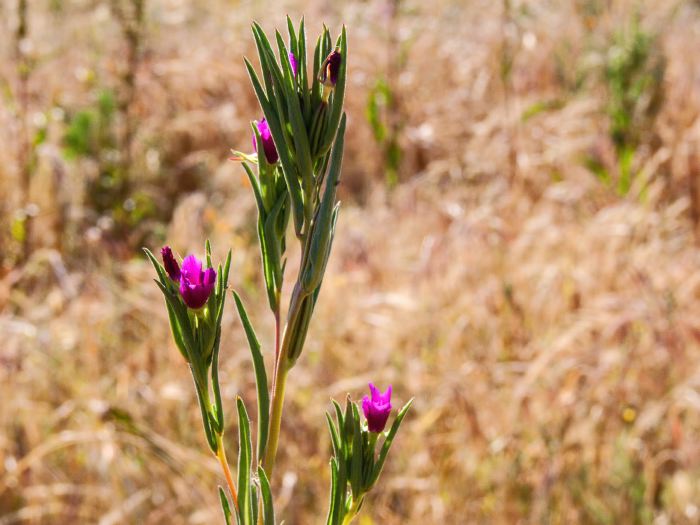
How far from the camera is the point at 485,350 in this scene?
7.85ft

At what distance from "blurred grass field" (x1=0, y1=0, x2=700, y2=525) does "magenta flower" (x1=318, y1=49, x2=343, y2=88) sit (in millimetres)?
1047

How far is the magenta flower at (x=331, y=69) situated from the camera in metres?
0.63

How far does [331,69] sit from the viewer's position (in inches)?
25.3

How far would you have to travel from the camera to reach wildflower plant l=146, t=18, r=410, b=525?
2.13 ft

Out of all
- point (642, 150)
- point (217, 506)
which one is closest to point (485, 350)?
point (217, 506)

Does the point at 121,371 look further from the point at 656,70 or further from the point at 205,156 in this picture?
the point at 656,70

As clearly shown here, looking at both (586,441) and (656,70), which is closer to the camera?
(586,441)

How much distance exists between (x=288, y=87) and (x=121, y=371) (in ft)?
6.05

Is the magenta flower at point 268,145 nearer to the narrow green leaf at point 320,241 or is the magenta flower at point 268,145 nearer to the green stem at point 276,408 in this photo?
the narrow green leaf at point 320,241

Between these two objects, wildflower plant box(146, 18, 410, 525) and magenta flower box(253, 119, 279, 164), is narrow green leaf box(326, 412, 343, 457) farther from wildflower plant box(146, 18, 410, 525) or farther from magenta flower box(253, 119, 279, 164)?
magenta flower box(253, 119, 279, 164)

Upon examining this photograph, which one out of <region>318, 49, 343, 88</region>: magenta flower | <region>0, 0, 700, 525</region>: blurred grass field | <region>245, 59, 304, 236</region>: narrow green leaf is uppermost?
<region>0, 0, 700, 525</region>: blurred grass field

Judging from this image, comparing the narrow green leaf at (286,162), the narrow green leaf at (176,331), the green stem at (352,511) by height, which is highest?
the narrow green leaf at (286,162)

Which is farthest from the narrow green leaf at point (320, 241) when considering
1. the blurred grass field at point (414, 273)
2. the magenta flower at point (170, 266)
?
the blurred grass field at point (414, 273)

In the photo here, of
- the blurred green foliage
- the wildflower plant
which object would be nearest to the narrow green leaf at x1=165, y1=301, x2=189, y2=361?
the wildflower plant
